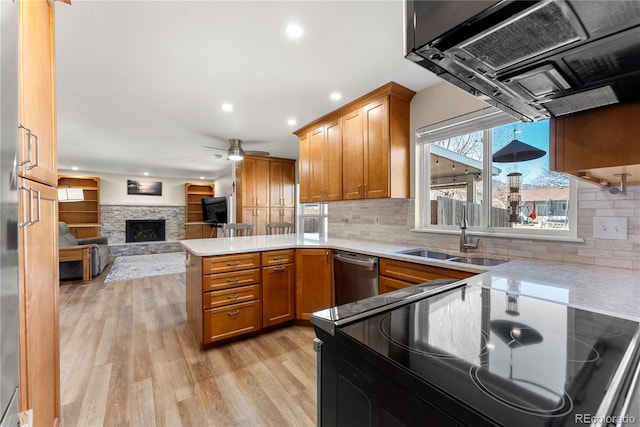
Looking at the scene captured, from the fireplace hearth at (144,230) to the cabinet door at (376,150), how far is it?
813cm

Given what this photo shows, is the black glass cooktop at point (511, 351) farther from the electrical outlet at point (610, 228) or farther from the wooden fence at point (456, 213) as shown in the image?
the wooden fence at point (456, 213)

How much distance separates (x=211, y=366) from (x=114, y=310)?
2109mm

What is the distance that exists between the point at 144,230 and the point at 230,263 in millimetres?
7646

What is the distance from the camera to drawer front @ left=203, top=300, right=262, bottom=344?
2328 mm

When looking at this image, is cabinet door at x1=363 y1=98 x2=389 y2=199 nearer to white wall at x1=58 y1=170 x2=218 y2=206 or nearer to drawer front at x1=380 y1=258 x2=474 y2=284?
drawer front at x1=380 y1=258 x2=474 y2=284

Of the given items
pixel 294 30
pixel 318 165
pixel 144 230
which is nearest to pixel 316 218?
pixel 318 165

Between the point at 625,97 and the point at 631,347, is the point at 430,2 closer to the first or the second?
the point at 625,97

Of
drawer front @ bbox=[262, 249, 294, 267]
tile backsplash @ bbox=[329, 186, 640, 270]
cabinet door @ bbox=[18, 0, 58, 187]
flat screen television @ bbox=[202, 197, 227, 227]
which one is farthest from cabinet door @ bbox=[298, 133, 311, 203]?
flat screen television @ bbox=[202, 197, 227, 227]

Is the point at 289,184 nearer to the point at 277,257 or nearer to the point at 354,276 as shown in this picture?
the point at 277,257

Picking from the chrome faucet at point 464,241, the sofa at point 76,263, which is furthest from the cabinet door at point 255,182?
the chrome faucet at point 464,241

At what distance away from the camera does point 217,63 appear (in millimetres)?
2172

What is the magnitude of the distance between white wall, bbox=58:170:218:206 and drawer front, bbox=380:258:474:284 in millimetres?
8599

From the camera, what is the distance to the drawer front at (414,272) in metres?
1.82

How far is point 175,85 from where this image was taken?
256cm
